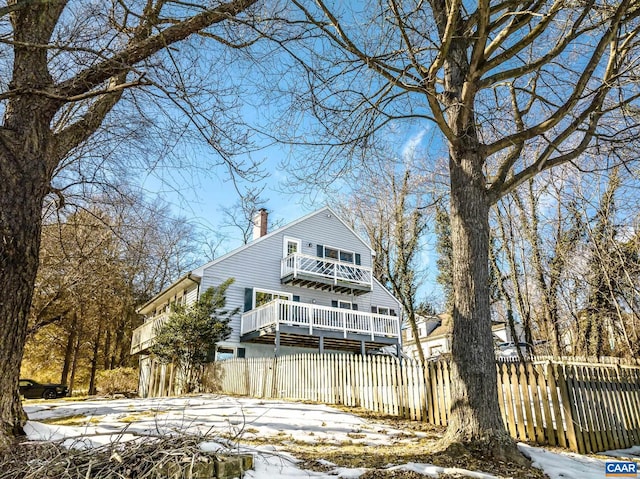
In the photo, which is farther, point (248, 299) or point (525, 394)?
point (248, 299)

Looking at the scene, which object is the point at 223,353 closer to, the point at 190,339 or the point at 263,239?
the point at 190,339

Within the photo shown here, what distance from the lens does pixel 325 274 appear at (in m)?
21.0

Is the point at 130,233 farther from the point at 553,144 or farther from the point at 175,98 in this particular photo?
the point at 553,144

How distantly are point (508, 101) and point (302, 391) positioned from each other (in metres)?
9.24

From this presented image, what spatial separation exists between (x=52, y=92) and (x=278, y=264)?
1657cm

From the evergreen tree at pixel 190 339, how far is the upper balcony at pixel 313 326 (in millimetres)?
1763

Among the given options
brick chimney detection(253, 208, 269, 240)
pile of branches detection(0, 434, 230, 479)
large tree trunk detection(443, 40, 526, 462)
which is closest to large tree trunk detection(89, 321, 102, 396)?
brick chimney detection(253, 208, 269, 240)

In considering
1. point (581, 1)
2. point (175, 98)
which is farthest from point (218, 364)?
point (581, 1)

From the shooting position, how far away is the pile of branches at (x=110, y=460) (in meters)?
2.73

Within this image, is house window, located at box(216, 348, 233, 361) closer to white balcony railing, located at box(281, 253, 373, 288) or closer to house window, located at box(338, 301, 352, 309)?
white balcony railing, located at box(281, 253, 373, 288)

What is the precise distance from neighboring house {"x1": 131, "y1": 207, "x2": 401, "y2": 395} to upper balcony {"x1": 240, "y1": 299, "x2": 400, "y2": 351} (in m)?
0.04

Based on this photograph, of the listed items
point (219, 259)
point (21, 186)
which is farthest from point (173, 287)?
point (21, 186)

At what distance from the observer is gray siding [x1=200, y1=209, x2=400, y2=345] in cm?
1920

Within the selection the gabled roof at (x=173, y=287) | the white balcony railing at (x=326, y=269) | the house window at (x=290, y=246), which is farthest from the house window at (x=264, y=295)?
the gabled roof at (x=173, y=287)
